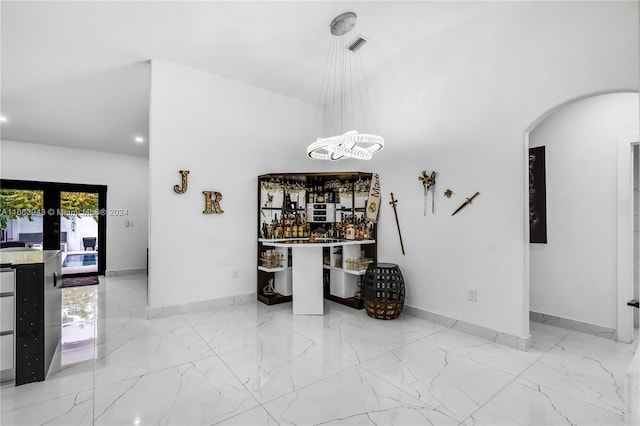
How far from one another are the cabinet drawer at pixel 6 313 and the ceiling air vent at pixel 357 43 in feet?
12.6

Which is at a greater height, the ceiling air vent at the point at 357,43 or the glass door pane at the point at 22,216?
the ceiling air vent at the point at 357,43

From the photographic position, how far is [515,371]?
245 centimetres

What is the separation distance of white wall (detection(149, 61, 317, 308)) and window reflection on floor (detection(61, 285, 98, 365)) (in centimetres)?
72

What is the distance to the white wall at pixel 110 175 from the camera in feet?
21.4

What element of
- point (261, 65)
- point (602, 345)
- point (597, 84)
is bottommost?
point (602, 345)

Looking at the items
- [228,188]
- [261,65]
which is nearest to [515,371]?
[228,188]

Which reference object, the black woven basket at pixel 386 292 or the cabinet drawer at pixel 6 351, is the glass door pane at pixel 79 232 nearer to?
the cabinet drawer at pixel 6 351

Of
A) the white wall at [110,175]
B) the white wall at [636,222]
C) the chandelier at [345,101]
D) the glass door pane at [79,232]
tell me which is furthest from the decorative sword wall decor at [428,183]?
the glass door pane at [79,232]

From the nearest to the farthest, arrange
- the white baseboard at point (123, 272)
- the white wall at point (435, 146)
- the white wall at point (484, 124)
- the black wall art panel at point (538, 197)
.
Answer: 1. the white wall at point (484, 124)
2. the white wall at point (435, 146)
3. the black wall art panel at point (538, 197)
4. the white baseboard at point (123, 272)

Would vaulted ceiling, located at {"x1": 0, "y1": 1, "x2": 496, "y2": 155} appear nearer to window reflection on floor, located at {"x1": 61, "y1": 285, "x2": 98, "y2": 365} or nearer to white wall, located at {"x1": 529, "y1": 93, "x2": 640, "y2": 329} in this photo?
white wall, located at {"x1": 529, "y1": 93, "x2": 640, "y2": 329}

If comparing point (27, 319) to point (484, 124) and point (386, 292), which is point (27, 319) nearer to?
point (386, 292)

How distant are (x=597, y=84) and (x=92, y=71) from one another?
539 cm

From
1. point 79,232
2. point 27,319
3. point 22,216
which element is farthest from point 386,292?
point 22,216

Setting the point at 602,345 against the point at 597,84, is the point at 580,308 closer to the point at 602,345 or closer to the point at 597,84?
the point at 602,345
